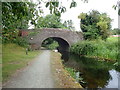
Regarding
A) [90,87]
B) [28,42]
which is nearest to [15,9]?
[90,87]

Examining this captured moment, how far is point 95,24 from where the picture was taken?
26.6 m

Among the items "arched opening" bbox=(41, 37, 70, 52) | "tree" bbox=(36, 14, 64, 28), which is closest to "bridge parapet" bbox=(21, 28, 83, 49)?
"arched opening" bbox=(41, 37, 70, 52)

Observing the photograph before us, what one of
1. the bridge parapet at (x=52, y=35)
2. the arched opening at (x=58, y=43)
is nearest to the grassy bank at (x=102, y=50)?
the bridge parapet at (x=52, y=35)

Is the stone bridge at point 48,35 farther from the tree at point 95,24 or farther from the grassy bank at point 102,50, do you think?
the grassy bank at point 102,50

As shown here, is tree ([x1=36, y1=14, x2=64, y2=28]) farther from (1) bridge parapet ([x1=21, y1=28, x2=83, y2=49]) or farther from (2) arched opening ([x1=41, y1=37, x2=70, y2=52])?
(2) arched opening ([x1=41, y1=37, x2=70, y2=52])

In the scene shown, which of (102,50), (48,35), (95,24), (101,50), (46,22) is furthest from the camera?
(95,24)

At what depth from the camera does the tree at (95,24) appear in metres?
25.0

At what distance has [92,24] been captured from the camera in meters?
26.9

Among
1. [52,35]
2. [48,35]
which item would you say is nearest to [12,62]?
[48,35]

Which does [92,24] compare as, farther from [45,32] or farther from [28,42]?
[28,42]

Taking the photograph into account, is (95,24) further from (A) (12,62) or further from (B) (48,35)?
(A) (12,62)

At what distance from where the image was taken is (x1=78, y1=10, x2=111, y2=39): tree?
2498 cm

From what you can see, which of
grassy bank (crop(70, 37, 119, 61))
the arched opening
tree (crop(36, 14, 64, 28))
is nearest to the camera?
tree (crop(36, 14, 64, 28))

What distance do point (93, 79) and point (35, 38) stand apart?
57.9 feet
